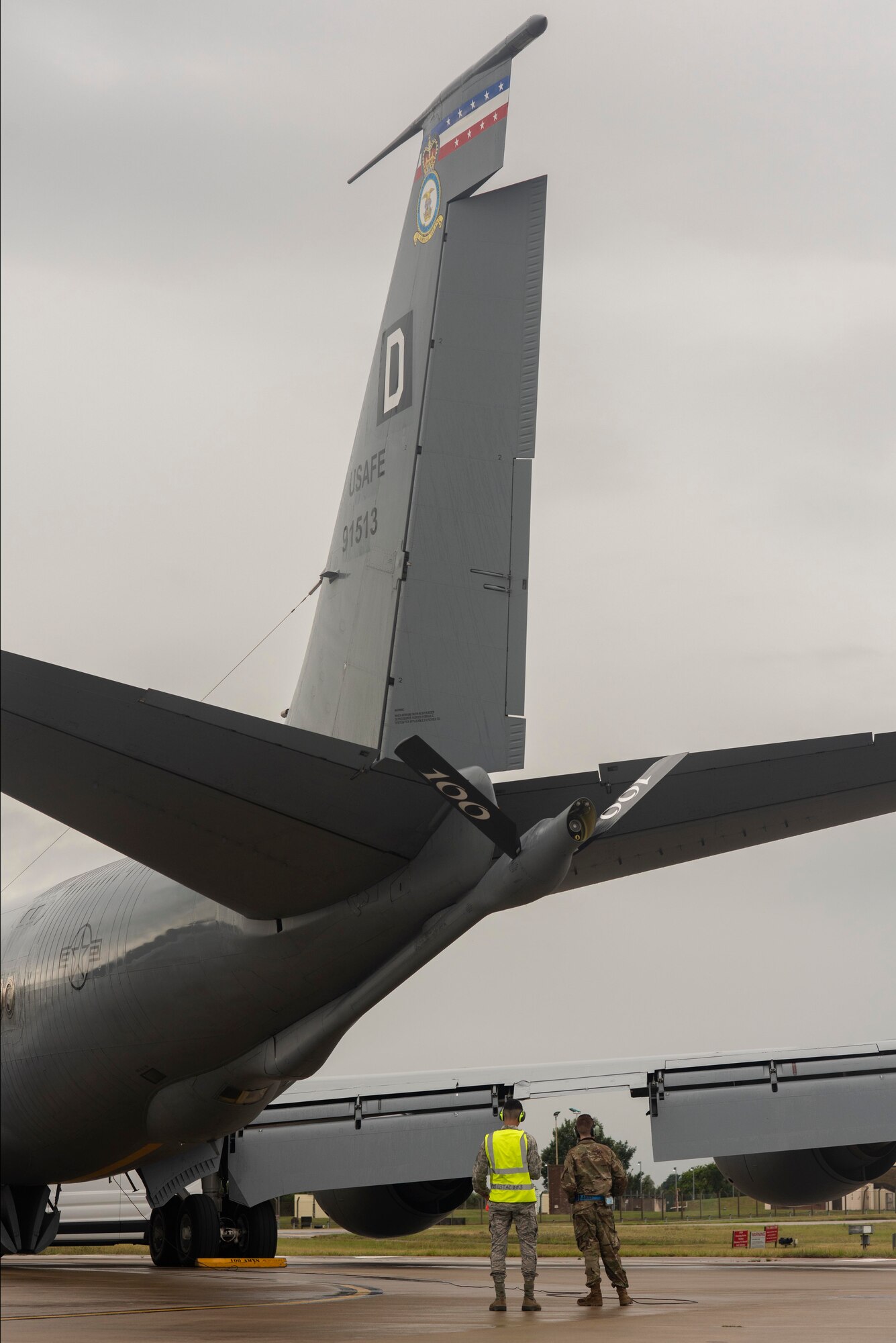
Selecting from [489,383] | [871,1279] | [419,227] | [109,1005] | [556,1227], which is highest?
[419,227]

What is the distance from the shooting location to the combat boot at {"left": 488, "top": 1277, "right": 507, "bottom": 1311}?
1060 centimetres

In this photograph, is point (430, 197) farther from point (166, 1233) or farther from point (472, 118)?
point (166, 1233)

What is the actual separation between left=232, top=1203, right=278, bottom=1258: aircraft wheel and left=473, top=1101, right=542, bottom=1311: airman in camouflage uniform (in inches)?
258

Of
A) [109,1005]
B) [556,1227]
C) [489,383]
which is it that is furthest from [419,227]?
[556,1227]

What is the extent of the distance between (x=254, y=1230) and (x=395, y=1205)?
1828 mm

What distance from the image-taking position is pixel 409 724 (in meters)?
10.7

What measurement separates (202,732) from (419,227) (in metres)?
5.91

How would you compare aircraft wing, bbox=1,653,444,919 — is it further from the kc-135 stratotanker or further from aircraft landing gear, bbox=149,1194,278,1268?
aircraft landing gear, bbox=149,1194,278,1268

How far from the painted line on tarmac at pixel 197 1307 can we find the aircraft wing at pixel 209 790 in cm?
335

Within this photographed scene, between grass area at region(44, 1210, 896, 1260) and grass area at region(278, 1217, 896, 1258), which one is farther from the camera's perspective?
grass area at region(278, 1217, 896, 1258)

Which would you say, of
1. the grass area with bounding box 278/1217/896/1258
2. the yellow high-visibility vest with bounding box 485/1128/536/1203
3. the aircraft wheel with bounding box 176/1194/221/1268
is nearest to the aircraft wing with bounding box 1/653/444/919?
the yellow high-visibility vest with bounding box 485/1128/536/1203

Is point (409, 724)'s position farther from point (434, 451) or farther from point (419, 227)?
point (419, 227)

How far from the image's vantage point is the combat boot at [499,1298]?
1060cm

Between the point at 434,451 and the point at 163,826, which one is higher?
the point at 434,451
